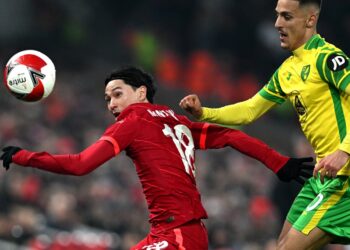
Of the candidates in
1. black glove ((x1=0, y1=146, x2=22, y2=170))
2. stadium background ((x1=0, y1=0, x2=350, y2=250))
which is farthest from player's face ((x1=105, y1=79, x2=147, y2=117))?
stadium background ((x1=0, y1=0, x2=350, y2=250))

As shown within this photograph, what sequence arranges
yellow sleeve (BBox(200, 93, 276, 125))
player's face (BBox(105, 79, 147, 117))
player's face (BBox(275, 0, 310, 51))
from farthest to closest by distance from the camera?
yellow sleeve (BBox(200, 93, 276, 125)), player's face (BBox(105, 79, 147, 117)), player's face (BBox(275, 0, 310, 51))

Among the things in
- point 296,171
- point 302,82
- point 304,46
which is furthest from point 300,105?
point 296,171

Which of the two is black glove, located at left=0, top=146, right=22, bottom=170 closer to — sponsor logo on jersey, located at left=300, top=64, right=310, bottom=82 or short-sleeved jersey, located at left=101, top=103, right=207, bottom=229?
short-sleeved jersey, located at left=101, top=103, right=207, bottom=229

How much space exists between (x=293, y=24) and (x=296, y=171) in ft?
3.24

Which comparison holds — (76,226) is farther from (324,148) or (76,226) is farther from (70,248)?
(324,148)

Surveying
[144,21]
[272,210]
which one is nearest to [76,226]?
[272,210]

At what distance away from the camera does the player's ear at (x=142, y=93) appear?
721cm

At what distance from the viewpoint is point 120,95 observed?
7.14m

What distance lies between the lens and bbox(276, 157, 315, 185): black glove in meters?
7.16

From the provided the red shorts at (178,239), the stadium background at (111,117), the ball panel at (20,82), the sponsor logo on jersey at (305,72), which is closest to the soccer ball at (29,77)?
the ball panel at (20,82)

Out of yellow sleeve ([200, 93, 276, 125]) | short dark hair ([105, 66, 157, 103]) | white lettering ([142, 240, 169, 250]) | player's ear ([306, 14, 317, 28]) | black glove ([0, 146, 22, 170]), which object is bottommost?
white lettering ([142, 240, 169, 250])

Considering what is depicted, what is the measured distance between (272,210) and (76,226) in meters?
2.90

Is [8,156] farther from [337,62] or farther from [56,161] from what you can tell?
[337,62]

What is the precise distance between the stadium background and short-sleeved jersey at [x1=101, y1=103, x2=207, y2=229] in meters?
3.95
